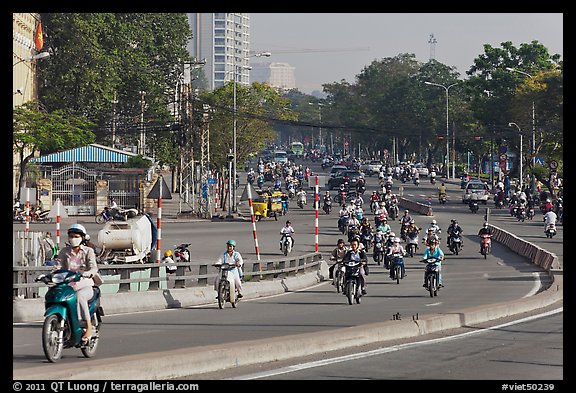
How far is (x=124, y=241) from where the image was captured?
3825 cm

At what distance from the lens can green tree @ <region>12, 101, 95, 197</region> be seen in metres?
71.1

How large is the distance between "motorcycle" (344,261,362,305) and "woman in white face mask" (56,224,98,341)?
1409 cm

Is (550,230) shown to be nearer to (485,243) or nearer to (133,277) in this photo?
(485,243)

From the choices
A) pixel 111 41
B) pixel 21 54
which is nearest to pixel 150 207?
pixel 21 54

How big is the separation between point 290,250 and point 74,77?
39.3m

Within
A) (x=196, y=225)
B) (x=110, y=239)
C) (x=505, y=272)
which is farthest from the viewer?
(x=196, y=225)

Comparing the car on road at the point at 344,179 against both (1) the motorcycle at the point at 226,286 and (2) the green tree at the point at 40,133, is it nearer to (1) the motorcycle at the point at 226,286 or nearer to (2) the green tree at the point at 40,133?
(2) the green tree at the point at 40,133


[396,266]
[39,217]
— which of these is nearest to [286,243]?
[396,266]

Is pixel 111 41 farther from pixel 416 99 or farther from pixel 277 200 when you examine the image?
pixel 416 99

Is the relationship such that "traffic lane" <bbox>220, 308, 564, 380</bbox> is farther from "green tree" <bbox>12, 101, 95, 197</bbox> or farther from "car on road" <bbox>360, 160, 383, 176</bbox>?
"car on road" <bbox>360, 160, 383, 176</bbox>

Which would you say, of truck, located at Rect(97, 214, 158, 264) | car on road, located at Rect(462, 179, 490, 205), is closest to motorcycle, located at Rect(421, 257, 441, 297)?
truck, located at Rect(97, 214, 158, 264)

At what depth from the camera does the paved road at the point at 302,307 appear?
1883 centimetres

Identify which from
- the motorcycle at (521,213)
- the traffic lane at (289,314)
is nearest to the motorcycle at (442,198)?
the motorcycle at (521,213)

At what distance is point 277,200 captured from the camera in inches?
3105
